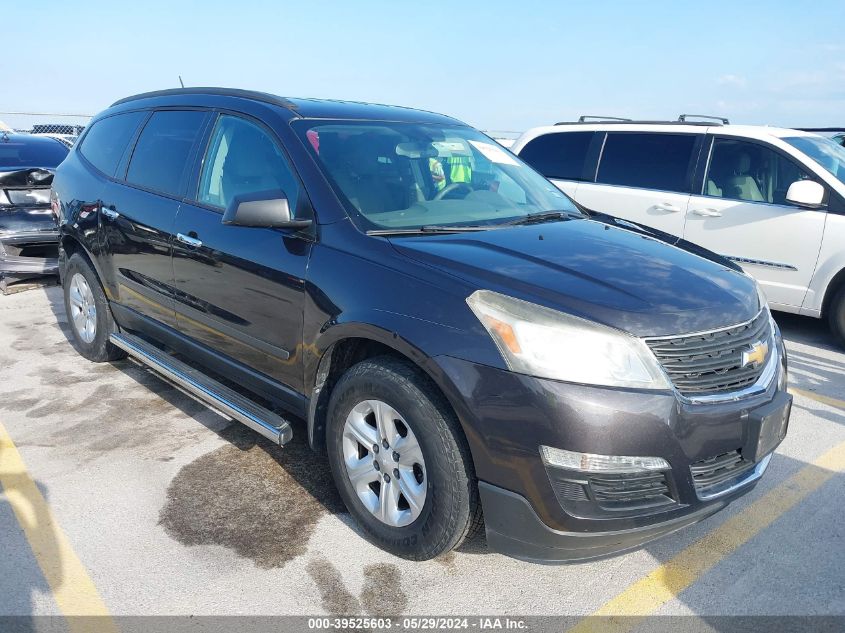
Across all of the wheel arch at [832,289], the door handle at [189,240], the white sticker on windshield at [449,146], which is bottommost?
the wheel arch at [832,289]

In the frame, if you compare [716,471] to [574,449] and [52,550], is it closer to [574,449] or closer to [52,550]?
[574,449]

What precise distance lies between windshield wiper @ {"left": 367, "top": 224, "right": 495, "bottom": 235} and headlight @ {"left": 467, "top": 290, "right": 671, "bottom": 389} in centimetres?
75

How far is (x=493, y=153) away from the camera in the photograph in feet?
13.3

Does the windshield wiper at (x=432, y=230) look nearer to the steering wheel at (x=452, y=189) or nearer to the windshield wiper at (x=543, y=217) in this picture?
the windshield wiper at (x=543, y=217)

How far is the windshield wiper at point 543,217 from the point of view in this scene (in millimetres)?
3375

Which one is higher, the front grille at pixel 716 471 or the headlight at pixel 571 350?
the headlight at pixel 571 350

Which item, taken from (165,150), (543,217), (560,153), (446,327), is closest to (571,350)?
(446,327)

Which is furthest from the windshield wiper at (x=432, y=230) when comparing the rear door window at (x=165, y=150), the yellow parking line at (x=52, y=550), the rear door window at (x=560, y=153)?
the rear door window at (x=560, y=153)

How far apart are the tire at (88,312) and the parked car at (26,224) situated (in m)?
1.93

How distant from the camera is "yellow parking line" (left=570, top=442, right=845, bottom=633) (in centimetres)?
253

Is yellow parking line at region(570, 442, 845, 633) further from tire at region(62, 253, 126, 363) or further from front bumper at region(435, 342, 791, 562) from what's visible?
tire at region(62, 253, 126, 363)

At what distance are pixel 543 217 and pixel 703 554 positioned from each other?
172 centimetres

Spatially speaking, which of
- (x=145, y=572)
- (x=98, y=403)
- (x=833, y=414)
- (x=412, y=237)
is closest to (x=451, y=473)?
(x=412, y=237)

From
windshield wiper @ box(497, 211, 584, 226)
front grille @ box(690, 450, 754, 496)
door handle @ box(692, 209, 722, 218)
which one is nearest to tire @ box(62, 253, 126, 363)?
windshield wiper @ box(497, 211, 584, 226)
